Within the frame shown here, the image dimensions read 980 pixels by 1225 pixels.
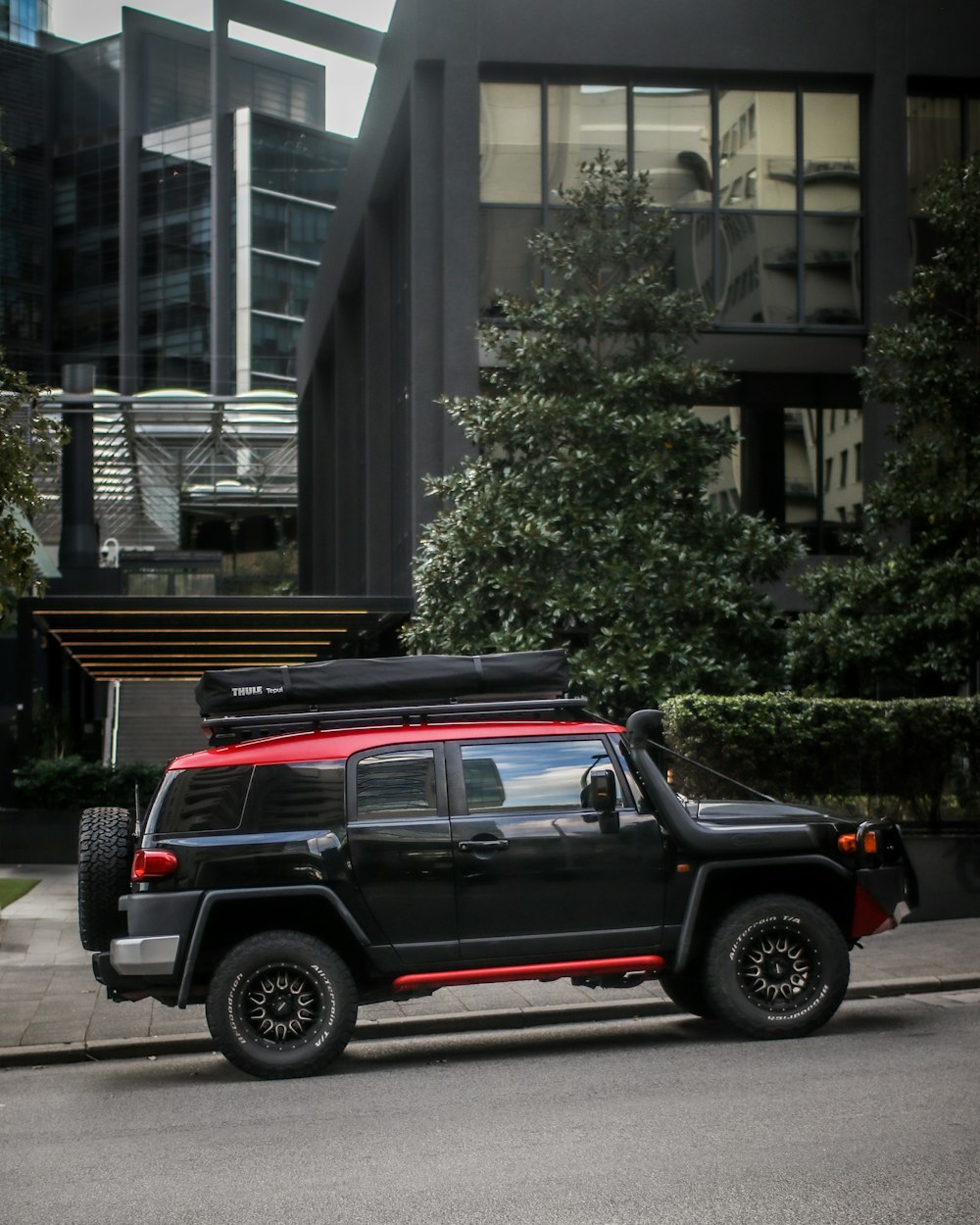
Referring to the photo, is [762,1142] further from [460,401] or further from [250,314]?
[250,314]

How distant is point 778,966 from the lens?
920cm

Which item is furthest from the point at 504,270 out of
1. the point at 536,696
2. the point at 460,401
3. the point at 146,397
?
the point at 146,397

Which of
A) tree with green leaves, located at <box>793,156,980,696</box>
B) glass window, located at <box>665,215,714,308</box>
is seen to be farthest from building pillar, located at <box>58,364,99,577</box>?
tree with green leaves, located at <box>793,156,980,696</box>

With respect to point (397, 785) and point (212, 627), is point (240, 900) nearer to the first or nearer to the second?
point (397, 785)

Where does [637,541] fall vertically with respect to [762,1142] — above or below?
above

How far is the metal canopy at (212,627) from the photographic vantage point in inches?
925

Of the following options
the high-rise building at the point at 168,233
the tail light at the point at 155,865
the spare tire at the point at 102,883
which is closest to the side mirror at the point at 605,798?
the tail light at the point at 155,865

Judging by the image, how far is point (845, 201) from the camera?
23125 millimetres

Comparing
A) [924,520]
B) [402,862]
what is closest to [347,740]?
[402,862]

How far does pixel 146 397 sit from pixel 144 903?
41266 millimetres

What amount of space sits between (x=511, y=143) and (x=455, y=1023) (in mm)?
14953

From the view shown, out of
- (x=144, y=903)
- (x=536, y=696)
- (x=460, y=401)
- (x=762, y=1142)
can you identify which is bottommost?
(x=762, y=1142)

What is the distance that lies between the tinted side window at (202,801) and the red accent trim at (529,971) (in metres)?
1.31

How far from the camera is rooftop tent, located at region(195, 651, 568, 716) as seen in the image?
30.1ft
